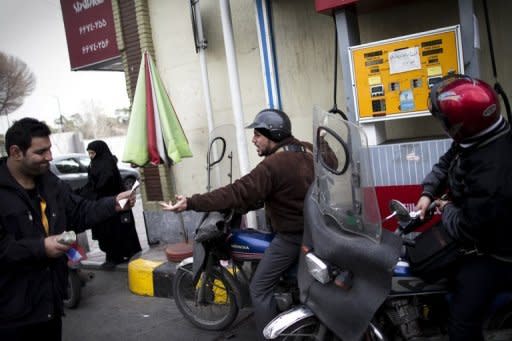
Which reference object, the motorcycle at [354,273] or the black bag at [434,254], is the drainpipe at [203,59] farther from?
the black bag at [434,254]

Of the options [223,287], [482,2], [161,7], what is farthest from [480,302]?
[161,7]

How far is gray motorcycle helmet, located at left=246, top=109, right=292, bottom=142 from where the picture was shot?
334cm

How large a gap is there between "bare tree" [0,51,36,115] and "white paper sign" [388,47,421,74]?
36193mm

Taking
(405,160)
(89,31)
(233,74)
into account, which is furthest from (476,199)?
(89,31)

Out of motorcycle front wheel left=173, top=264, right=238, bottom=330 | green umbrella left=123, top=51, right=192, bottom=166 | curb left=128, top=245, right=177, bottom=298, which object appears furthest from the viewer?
green umbrella left=123, top=51, right=192, bottom=166

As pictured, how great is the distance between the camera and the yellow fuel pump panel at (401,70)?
3836mm

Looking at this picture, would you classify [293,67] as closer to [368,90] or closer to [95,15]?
[368,90]

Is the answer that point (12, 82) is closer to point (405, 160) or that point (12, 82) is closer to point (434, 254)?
point (405, 160)

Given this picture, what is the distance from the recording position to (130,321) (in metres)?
4.69

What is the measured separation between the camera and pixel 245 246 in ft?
12.0

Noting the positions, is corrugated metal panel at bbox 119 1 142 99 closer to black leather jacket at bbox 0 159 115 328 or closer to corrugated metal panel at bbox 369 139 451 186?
corrugated metal panel at bbox 369 139 451 186

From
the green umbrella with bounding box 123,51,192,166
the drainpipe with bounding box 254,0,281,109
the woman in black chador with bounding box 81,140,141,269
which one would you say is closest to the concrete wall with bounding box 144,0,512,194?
the drainpipe with bounding box 254,0,281,109

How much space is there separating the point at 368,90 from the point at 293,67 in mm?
1659

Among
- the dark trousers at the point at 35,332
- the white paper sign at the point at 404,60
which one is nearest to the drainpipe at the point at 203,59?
the white paper sign at the point at 404,60
